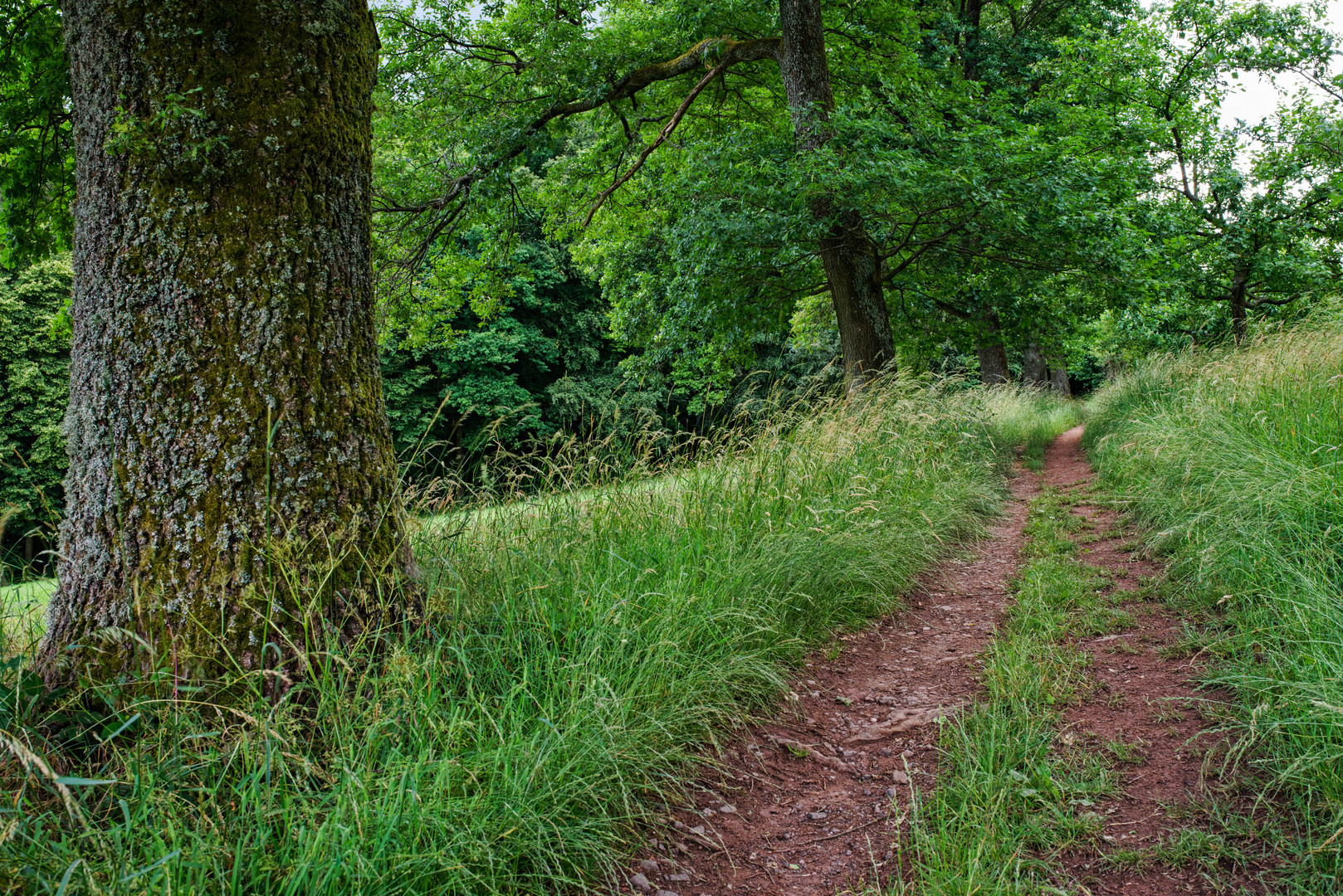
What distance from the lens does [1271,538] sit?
3586mm

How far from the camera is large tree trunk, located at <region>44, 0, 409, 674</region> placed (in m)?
2.52

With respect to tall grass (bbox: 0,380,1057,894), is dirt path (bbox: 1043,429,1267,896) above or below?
below

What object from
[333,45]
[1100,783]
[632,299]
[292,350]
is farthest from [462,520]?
[632,299]

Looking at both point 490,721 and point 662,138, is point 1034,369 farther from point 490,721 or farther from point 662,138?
point 490,721

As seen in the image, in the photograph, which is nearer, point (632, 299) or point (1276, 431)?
point (1276, 431)

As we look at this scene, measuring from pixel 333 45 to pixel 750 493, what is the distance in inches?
124

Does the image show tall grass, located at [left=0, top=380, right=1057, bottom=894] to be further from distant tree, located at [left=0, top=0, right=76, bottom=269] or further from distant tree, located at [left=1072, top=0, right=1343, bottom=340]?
distant tree, located at [left=1072, top=0, right=1343, bottom=340]

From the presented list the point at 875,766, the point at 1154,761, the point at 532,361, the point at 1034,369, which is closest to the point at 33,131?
the point at 875,766

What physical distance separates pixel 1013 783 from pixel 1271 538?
6.84 ft

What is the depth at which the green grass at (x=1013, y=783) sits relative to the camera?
2205 millimetres

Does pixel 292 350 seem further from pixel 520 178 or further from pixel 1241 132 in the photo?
pixel 1241 132

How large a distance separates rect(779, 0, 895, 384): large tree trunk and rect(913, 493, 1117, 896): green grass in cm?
545

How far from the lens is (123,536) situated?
8.23 feet

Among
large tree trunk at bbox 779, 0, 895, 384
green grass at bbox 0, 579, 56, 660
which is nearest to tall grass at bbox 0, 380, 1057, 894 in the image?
green grass at bbox 0, 579, 56, 660
